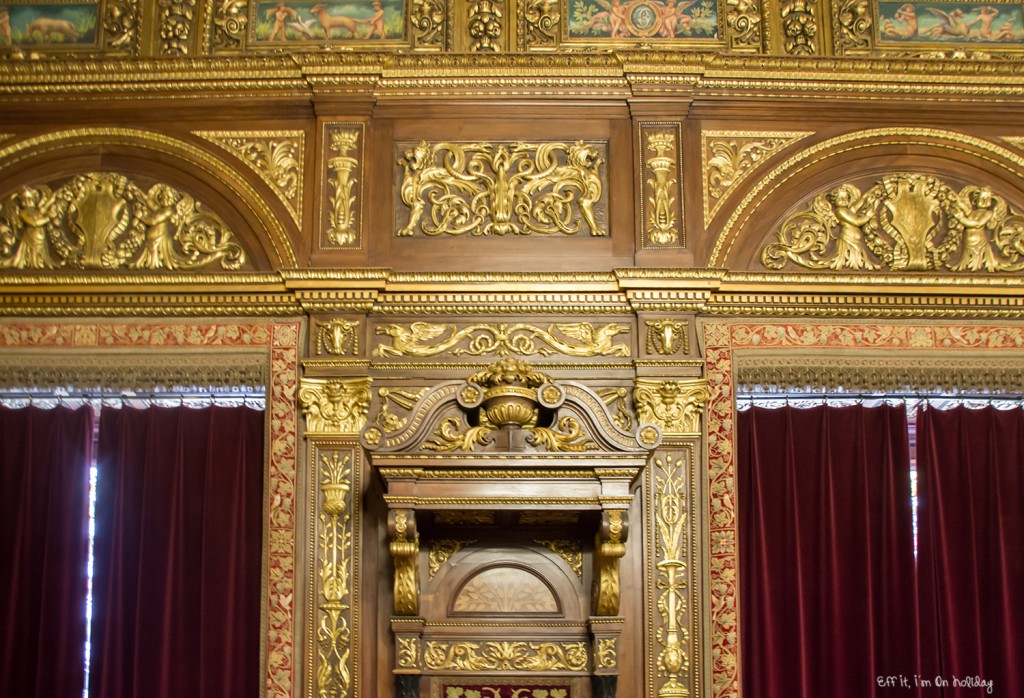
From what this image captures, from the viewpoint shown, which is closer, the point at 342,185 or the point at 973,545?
the point at 973,545

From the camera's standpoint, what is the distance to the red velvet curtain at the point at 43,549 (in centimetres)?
599

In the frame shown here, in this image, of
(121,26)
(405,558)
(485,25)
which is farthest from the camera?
(121,26)

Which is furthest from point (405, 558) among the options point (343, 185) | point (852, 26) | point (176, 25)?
point (852, 26)

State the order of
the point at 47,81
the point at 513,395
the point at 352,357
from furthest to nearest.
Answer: the point at 47,81 < the point at 352,357 < the point at 513,395

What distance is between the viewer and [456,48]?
666 centimetres

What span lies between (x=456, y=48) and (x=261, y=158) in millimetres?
1195

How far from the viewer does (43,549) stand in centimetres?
613

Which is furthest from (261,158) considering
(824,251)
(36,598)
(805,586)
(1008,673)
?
(1008,673)

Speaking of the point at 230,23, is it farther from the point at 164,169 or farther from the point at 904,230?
the point at 904,230

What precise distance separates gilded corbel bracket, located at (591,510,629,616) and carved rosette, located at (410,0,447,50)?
109 inches

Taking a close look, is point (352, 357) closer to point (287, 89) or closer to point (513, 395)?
point (513, 395)

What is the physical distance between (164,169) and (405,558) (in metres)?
2.53

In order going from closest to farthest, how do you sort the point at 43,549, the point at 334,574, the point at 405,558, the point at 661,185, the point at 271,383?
the point at 405,558, the point at 334,574, the point at 43,549, the point at 271,383, the point at 661,185

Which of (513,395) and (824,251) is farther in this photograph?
(824,251)
